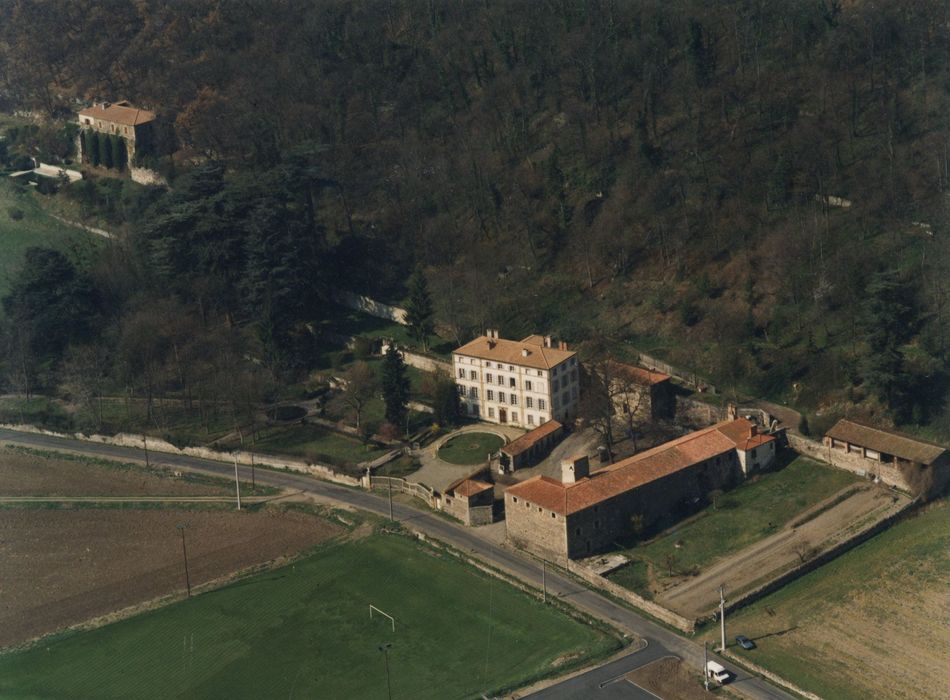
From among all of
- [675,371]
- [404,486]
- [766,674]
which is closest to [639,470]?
[404,486]

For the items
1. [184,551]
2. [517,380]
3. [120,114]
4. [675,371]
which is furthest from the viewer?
[120,114]

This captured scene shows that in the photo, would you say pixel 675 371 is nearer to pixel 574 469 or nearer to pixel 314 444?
pixel 574 469

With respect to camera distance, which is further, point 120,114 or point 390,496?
point 120,114

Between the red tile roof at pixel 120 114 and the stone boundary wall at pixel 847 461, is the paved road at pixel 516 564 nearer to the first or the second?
the stone boundary wall at pixel 847 461

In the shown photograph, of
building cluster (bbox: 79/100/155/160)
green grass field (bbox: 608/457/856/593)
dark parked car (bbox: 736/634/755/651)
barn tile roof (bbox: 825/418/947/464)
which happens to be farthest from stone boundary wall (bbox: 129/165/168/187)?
dark parked car (bbox: 736/634/755/651)

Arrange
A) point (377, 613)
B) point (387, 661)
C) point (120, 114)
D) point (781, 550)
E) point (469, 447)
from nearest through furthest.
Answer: point (387, 661)
point (377, 613)
point (781, 550)
point (469, 447)
point (120, 114)

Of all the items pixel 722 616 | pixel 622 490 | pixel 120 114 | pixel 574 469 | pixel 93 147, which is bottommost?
pixel 722 616

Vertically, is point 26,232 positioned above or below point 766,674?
above

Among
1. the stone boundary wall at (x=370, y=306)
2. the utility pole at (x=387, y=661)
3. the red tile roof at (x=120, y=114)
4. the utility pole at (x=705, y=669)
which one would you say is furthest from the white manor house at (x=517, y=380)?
the red tile roof at (x=120, y=114)
